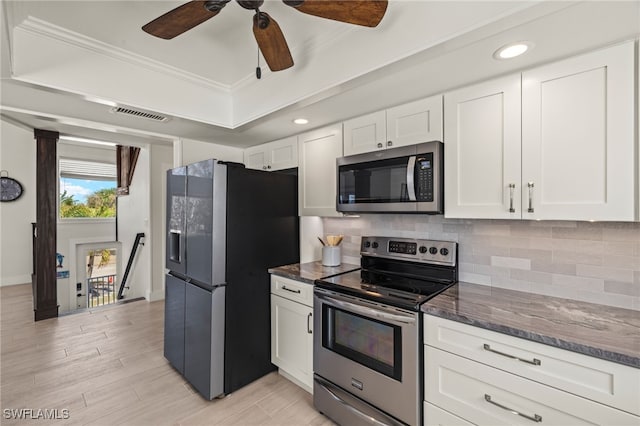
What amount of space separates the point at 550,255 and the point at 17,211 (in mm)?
7699

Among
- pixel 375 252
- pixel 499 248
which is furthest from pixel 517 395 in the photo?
pixel 375 252

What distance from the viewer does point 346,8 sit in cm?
120

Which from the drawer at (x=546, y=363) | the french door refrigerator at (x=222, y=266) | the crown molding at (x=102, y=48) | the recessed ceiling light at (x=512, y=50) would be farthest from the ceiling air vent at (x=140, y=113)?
the drawer at (x=546, y=363)

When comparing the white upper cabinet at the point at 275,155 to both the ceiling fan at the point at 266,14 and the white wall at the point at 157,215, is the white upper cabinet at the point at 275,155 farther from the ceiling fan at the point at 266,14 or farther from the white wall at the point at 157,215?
the white wall at the point at 157,215

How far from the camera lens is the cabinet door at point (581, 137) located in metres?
1.31

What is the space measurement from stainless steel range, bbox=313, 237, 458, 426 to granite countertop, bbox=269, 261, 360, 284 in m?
0.12

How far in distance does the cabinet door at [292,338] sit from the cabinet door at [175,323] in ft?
2.51

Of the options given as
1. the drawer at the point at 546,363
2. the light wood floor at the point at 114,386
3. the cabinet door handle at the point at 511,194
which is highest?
the cabinet door handle at the point at 511,194

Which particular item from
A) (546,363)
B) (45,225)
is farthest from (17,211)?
(546,363)

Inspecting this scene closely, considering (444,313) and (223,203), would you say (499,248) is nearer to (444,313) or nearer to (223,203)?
(444,313)

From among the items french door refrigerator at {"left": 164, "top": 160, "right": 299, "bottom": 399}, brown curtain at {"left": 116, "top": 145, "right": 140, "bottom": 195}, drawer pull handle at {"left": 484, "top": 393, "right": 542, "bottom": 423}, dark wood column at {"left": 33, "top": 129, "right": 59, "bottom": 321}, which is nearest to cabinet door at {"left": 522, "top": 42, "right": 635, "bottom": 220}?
drawer pull handle at {"left": 484, "top": 393, "right": 542, "bottom": 423}

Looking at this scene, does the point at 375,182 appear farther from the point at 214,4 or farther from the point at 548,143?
the point at 214,4

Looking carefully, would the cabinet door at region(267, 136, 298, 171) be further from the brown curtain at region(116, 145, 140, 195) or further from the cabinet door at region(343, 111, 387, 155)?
the brown curtain at region(116, 145, 140, 195)

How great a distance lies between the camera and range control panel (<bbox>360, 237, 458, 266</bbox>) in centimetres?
205
